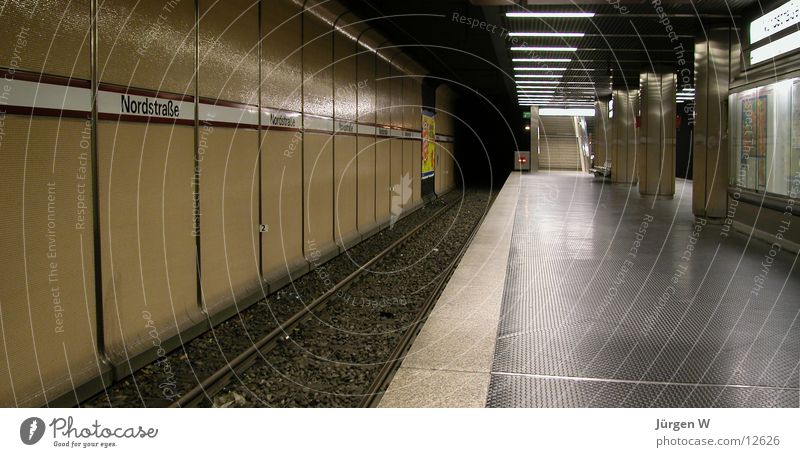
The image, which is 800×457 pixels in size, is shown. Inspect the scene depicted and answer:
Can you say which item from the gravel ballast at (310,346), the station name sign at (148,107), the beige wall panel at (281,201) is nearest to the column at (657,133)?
the gravel ballast at (310,346)

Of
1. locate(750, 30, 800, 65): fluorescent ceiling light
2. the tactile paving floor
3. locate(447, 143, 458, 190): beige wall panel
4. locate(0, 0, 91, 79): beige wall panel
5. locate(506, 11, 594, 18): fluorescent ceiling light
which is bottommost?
the tactile paving floor

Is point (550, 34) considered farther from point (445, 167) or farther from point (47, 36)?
point (445, 167)

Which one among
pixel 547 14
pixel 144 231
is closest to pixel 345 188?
pixel 547 14

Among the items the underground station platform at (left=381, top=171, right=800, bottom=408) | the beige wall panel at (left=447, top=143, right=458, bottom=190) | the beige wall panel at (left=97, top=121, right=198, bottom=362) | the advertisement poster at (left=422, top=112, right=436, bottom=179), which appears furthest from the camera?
the beige wall panel at (left=447, top=143, right=458, bottom=190)

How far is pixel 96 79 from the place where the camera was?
4500 mm

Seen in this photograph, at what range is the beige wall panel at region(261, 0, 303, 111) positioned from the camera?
772 centimetres

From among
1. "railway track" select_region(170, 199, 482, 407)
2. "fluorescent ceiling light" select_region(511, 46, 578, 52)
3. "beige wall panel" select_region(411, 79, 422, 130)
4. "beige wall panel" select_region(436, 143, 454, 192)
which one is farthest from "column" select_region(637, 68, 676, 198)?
"railway track" select_region(170, 199, 482, 407)

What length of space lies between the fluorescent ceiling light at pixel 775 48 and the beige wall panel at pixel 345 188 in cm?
599

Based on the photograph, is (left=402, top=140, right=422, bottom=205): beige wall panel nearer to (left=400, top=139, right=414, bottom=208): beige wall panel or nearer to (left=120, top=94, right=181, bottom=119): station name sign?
(left=400, top=139, right=414, bottom=208): beige wall panel

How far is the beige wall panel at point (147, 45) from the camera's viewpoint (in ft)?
15.4

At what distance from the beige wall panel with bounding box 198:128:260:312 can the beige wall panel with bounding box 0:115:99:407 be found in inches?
73.6

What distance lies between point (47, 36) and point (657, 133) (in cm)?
1811
